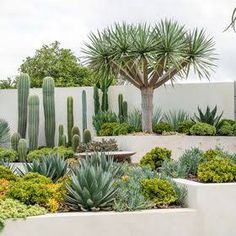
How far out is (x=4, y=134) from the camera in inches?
747

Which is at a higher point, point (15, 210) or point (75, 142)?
point (75, 142)

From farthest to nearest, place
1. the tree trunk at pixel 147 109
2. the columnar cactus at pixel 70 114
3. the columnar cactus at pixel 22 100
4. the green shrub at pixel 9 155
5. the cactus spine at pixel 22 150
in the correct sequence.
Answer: the columnar cactus at pixel 70 114
the columnar cactus at pixel 22 100
the tree trunk at pixel 147 109
the cactus spine at pixel 22 150
the green shrub at pixel 9 155

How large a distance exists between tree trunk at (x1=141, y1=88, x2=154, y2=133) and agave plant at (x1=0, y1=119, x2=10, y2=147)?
4735 millimetres

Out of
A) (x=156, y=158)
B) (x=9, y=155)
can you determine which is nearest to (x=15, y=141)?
(x=9, y=155)

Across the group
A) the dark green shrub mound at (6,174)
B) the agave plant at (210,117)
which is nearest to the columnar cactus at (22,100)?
the agave plant at (210,117)

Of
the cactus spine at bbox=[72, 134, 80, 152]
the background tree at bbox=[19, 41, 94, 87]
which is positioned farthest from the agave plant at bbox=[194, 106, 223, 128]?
the background tree at bbox=[19, 41, 94, 87]

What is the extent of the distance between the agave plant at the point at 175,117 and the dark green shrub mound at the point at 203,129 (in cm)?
138

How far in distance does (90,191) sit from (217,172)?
1.70 meters

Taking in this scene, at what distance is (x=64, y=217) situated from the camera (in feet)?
22.3

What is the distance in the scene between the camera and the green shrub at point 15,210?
22.0ft

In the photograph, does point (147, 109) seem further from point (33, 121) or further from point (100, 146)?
point (33, 121)

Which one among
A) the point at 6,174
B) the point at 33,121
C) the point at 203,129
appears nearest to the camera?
the point at 6,174

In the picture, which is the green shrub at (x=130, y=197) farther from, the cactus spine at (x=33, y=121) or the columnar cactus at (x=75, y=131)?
the cactus spine at (x=33, y=121)

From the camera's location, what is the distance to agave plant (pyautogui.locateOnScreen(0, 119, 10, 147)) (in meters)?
18.8
